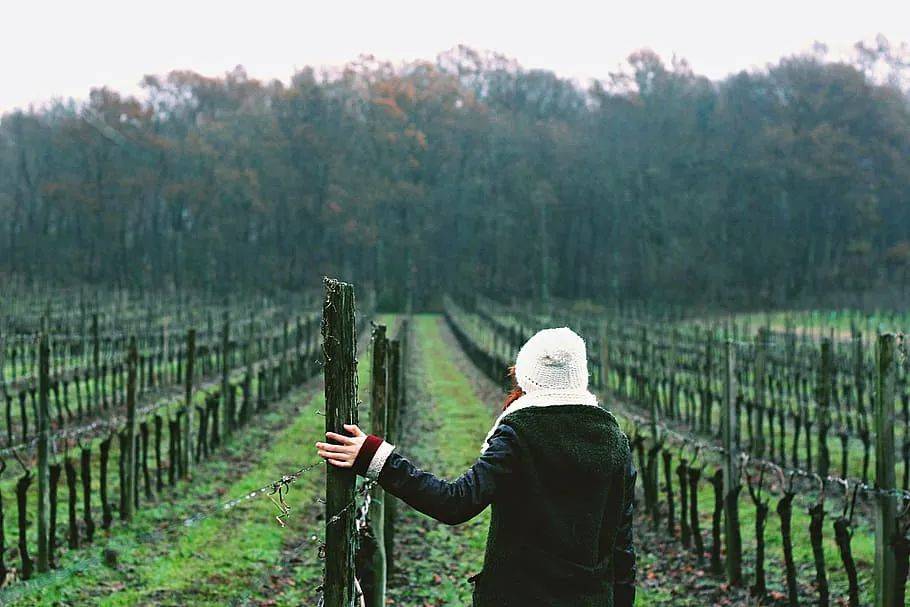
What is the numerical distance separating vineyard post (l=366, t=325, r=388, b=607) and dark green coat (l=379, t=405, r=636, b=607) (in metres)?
2.38

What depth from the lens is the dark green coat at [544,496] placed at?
2893mm

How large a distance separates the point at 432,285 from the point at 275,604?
52328mm

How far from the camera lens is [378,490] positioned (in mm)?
5543

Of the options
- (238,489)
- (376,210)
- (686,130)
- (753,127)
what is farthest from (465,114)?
(238,489)

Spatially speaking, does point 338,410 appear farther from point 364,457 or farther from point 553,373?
point 553,373

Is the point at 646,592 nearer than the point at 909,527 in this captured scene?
No

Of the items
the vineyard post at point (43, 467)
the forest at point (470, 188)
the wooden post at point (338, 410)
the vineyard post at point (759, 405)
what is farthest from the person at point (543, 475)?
the forest at point (470, 188)

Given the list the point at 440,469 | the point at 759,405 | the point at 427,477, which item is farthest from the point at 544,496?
the point at 759,405

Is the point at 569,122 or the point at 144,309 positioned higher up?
the point at 569,122

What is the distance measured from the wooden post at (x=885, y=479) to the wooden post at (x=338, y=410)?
3.23m

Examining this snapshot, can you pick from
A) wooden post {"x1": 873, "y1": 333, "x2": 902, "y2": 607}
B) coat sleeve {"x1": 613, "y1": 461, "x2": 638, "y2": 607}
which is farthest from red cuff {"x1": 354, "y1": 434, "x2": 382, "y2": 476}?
wooden post {"x1": 873, "y1": 333, "x2": 902, "y2": 607}

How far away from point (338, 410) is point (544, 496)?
72 cm

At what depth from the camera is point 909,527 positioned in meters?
5.21

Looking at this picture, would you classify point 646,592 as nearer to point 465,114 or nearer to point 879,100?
point 879,100
